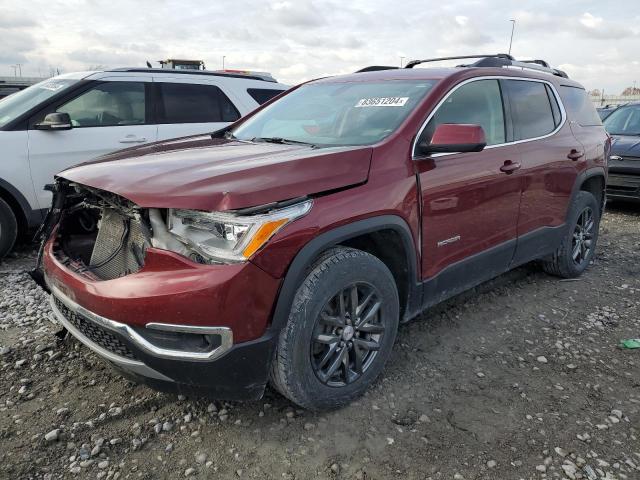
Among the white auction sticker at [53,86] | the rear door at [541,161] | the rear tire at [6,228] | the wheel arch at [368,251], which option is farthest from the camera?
the white auction sticker at [53,86]

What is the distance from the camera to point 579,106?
4582mm

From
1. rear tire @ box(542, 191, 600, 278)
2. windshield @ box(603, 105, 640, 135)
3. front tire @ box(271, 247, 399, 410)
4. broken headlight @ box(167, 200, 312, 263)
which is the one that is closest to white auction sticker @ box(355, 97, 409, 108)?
front tire @ box(271, 247, 399, 410)

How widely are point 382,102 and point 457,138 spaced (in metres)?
0.62

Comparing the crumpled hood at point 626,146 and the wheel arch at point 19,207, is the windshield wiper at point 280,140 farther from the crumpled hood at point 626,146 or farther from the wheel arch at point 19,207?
the crumpled hood at point 626,146

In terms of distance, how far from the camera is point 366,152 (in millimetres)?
2629

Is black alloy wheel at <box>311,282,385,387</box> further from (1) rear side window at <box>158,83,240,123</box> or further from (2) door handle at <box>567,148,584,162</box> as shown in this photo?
(1) rear side window at <box>158,83,240,123</box>

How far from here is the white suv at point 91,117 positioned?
15.7ft

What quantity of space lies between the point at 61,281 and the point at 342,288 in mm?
1397

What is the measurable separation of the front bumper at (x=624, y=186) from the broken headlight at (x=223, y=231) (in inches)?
274

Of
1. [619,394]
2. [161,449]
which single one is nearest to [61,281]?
[161,449]

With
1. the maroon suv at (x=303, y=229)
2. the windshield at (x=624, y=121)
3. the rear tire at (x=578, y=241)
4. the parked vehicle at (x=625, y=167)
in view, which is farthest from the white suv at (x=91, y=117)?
the windshield at (x=624, y=121)

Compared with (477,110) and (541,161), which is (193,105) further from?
(541,161)

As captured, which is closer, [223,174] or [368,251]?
[223,174]

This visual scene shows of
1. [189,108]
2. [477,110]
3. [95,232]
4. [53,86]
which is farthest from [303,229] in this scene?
[53,86]
